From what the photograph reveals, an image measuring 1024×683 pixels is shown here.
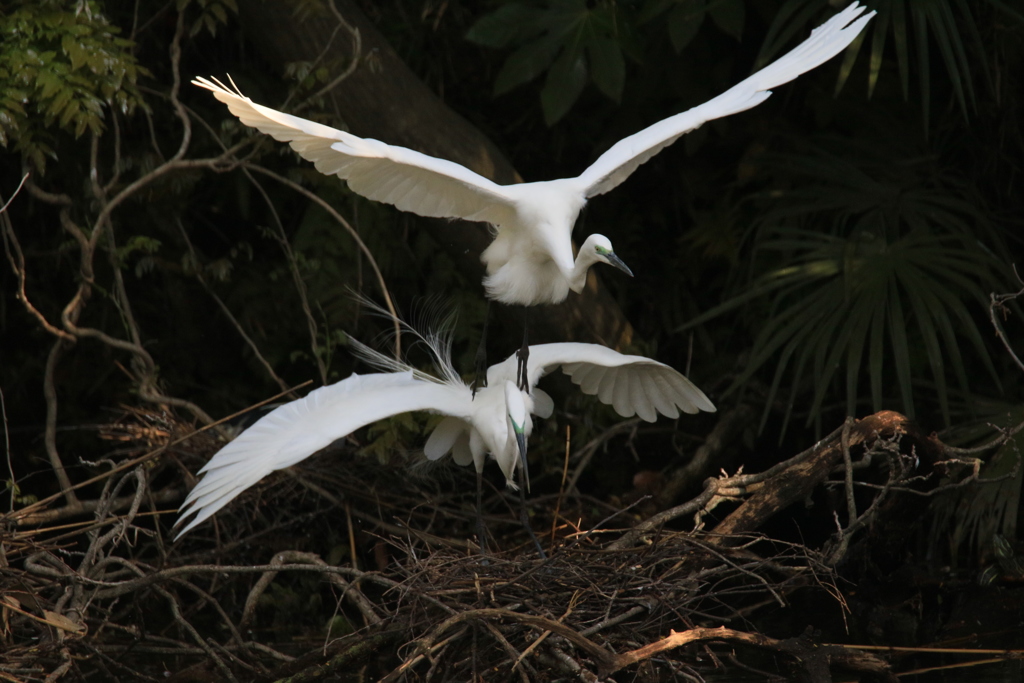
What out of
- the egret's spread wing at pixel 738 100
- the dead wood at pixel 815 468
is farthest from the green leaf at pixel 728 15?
the dead wood at pixel 815 468

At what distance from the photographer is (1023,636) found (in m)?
3.42

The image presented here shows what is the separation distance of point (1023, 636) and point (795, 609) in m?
0.86

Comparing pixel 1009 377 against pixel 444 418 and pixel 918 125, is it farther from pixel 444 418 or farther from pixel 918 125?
pixel 444 418

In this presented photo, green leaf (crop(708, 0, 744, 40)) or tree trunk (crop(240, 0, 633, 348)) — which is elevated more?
green leaf (crop(708, 0, 744, 40))

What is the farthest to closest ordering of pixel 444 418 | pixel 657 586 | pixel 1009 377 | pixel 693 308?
pixel 693 308
pixel 1009 377
pixel 444 418
pixel 657 586

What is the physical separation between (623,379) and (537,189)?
0.80m

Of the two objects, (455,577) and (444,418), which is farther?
(444,418)

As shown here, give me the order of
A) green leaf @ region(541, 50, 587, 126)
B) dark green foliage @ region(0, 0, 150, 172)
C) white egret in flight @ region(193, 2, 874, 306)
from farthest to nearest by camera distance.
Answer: green leaf @ region(541, 50, 587, 126) → dark green foliage @ region(0, 0, 150, 172) → white egret in flight @ region(193, 2, 874, 306)

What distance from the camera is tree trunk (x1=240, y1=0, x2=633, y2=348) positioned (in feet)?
14.8

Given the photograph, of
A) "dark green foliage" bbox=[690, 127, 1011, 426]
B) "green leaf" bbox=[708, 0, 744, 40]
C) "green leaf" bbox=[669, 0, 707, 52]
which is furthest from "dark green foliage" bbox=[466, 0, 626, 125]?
"dark green foliage" bbox=[690, 127, 1011, 426]

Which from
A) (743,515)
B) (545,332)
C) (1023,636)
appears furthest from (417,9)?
(1023,636)

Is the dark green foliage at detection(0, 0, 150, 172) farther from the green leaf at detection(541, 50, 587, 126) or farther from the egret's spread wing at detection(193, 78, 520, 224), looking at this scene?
the green leaf at detection(541, 50, 587, 126)

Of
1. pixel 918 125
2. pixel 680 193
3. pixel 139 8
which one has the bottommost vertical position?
pixel 680 193

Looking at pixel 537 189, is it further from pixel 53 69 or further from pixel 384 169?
pixel 53 69
